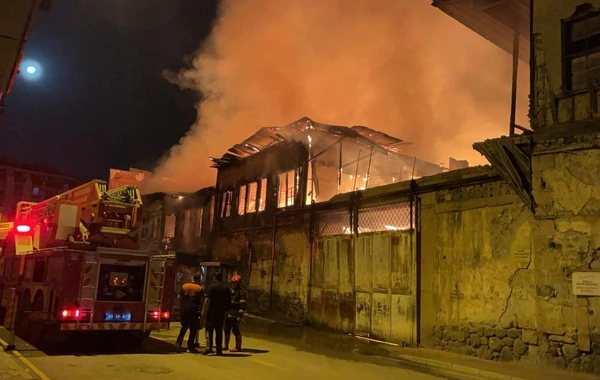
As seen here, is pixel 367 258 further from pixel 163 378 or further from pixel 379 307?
pixel 163 378

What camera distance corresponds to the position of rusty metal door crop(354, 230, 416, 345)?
12164 millimetres

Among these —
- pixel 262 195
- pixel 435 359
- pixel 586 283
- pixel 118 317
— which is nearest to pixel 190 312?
pixel 118 317

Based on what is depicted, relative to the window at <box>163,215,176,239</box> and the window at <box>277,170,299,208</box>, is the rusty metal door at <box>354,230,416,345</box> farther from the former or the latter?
the window at <box>163,215,176,239</box>

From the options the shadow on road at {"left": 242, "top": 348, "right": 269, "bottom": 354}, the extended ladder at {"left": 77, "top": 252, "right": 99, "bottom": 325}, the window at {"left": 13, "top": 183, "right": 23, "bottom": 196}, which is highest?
the window at {"left": 13, "top": 183, "right": 23, "bottom": 196}

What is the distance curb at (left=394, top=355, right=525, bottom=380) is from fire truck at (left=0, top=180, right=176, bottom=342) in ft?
17.8

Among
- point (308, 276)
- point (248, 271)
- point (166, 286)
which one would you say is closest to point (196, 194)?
point (248, 271)

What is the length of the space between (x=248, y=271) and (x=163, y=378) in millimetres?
11913

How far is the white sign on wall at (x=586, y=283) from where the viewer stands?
8367 mm

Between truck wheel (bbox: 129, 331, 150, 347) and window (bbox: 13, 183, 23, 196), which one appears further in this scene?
window (bbox: 13, 183, 23, 196)

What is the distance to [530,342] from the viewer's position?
30.5ft

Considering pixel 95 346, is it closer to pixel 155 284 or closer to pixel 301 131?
pixel 155 284

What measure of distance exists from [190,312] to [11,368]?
3.48m

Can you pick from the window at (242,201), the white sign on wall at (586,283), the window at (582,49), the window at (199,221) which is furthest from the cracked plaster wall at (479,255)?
Result: the window at (199,221)

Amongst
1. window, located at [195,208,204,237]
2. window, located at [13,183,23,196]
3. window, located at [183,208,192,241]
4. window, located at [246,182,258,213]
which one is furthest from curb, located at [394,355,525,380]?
window, located at [13,183,23,196]
